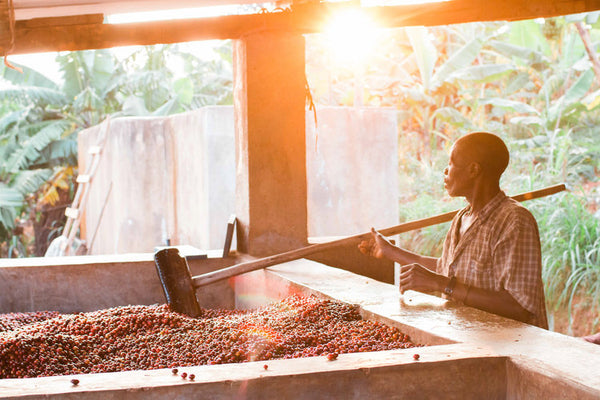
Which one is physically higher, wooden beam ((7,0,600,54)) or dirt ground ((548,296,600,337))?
wooden beam ((7,0,600,54))

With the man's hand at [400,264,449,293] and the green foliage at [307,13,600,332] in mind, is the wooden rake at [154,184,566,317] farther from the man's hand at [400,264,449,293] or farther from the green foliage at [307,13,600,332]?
the green foliage at [307,13,600,332]

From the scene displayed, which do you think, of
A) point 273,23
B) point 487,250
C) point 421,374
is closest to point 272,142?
point 273,23

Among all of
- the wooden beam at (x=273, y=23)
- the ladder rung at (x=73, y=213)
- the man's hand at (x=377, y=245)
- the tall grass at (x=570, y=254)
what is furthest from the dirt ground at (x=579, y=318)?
the ladder rung at (x=73, y=213)

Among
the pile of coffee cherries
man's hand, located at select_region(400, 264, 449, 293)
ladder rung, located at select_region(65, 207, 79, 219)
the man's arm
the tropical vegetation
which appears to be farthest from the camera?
the tropical vegetation

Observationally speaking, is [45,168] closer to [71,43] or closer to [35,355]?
[71,43]

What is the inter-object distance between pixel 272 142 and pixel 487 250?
7.25 ft

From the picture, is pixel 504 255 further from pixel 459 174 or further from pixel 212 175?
pixel 212 175

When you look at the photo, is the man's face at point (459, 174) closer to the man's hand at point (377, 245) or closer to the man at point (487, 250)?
the man at point (487, 250)

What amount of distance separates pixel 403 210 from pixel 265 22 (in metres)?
8.36

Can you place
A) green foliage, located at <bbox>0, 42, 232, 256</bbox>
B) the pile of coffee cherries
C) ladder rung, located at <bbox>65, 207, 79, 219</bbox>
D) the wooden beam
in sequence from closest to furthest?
1. the pile of coffee cherries
2. the wooden beam
3. ladder rung, located at <bbox>65, 207, 79, 219</bbox>
4. green foliage, located at <bbox>0, 42, 232, 256</bbox>

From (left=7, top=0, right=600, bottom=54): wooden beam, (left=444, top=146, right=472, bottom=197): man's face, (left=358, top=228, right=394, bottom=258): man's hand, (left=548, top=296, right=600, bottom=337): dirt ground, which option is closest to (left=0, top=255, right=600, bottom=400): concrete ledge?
(left=444, top=146, right=472, bottom=197): man's face

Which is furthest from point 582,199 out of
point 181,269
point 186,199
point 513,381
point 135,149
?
point 513,381

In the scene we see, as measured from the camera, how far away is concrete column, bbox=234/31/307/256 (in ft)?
15.4

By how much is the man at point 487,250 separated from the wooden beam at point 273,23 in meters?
1.51
